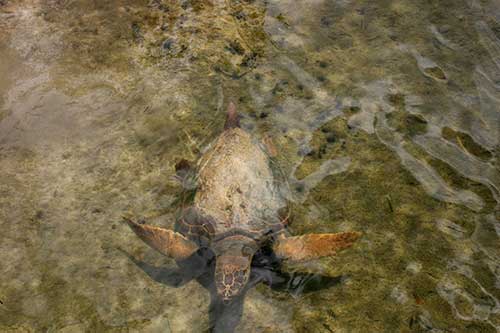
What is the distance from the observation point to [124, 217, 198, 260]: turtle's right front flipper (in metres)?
3.65

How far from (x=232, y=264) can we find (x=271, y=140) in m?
1.66

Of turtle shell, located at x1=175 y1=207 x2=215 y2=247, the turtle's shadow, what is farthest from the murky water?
turtle shell, located at x1=175 y1=207 x2=215 y2=247

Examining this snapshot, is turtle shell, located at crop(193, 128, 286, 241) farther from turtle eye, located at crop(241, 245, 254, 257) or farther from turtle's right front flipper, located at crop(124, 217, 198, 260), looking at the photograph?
turtle's right front flipper, located at crop(124, 217, 198, 260)

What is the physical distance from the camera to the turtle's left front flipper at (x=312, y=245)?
3.47 m

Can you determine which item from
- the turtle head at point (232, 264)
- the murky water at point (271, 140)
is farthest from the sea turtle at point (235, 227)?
the murky water at point (271, 140)

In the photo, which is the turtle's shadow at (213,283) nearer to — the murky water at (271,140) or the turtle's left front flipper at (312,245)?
the murky water at (271,140)

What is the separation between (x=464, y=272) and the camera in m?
3.57

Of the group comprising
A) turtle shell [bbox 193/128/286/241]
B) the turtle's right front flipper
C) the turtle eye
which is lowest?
the turtle's right front flipper

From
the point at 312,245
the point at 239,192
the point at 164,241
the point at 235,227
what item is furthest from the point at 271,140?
the point at 164,241

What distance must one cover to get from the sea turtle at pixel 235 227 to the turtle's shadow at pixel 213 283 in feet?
0.26

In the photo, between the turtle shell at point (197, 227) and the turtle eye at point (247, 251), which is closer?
the turtle eye at point (247, 251)

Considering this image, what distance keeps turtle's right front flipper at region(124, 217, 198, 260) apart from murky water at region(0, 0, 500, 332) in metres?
0.24

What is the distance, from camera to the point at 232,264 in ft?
11.1

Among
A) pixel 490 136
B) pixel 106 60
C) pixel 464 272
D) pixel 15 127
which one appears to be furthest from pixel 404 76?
pixel 15 127
